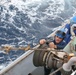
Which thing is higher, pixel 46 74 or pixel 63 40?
pixel 63 40

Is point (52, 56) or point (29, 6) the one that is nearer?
point (52, 56)

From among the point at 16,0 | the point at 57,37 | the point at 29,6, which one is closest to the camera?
the point at 57,37

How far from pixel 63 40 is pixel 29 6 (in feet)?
44.1

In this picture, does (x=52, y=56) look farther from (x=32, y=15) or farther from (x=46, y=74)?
(x=32, y=15)

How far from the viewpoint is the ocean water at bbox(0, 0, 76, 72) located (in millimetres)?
11719

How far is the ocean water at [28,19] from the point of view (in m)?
11.7

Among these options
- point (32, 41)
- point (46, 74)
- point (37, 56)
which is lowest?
point (32, 41)

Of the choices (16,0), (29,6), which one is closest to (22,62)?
(29,6)

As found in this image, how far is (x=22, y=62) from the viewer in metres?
5.79

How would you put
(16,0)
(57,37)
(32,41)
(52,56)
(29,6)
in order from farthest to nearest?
(16,0) → (29,6) → (32,41) → (57,37) → (52,56)

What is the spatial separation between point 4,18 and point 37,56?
35.3 ft

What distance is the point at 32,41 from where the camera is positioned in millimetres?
11906

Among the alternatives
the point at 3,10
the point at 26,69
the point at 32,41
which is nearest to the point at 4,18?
the point at 3,10

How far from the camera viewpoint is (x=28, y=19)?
610 inches
